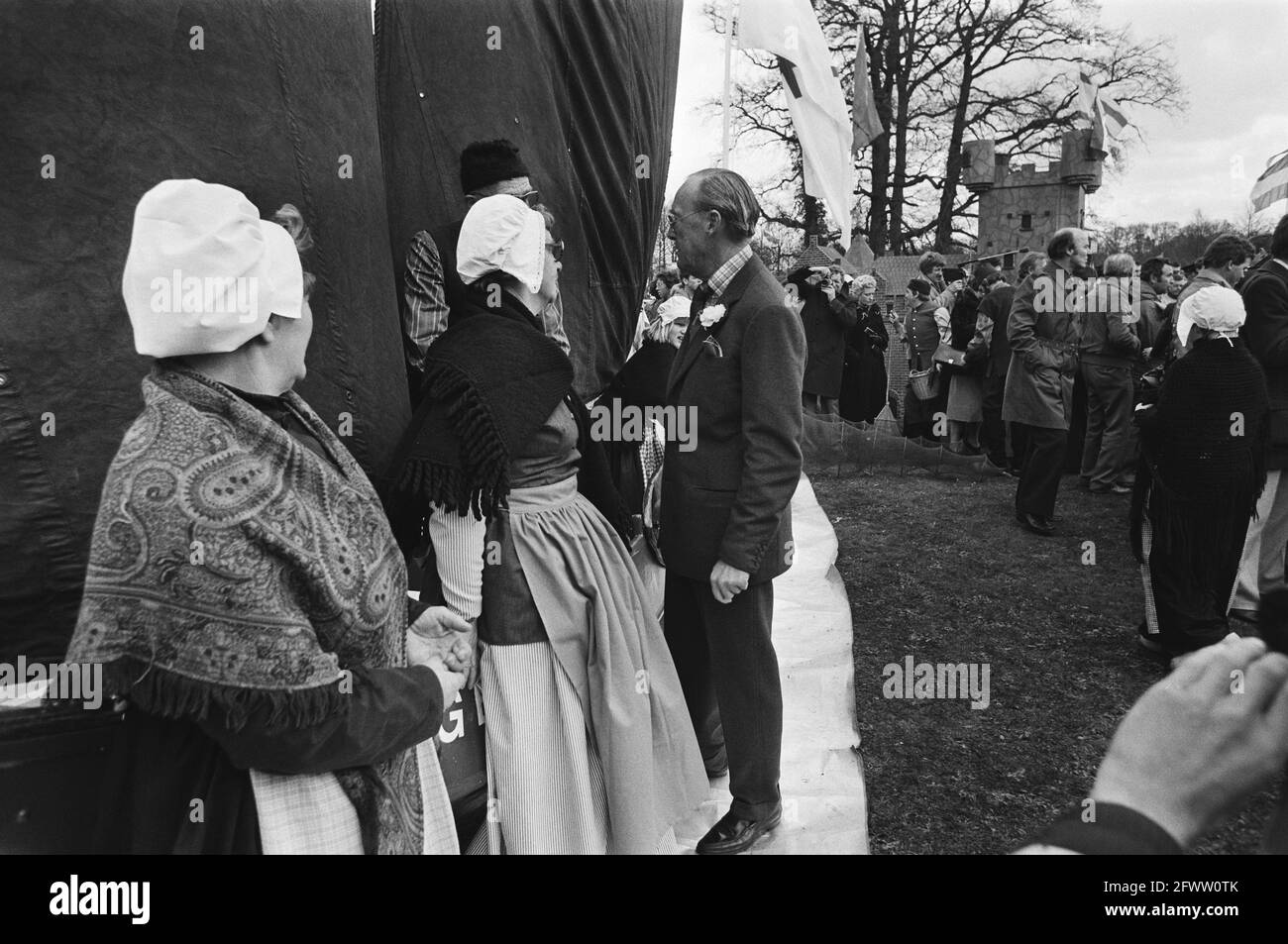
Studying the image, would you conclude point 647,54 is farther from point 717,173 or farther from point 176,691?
point 176,691

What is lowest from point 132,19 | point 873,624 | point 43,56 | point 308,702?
point 873,624

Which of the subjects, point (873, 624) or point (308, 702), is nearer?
point (308, 702)

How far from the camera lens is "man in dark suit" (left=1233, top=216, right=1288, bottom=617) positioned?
4043 mm

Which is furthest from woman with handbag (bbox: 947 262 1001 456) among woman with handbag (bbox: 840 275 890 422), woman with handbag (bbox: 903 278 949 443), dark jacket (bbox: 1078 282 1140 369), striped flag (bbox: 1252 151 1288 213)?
striped flag (bbox: 1252 151 1288 213)

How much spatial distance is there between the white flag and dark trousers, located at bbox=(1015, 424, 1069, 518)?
6.10 feet

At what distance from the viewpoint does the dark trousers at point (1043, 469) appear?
6.00 m

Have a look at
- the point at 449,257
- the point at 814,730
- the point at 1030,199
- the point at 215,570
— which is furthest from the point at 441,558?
the point at 1030,199

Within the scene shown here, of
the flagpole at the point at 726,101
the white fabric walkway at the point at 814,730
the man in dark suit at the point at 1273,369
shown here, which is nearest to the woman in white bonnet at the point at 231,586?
the white fabric walkway at the point at 814,730

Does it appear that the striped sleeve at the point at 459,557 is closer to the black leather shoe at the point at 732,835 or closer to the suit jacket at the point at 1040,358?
the black leather shoe at the point at 732,835

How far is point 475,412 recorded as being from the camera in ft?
6.79

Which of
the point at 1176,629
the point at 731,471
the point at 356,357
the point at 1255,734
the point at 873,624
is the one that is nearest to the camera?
the point at 1255,734

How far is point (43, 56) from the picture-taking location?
1.57 metres

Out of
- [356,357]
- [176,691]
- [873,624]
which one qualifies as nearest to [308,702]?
[176,691]

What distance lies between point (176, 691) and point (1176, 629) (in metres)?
4.04
